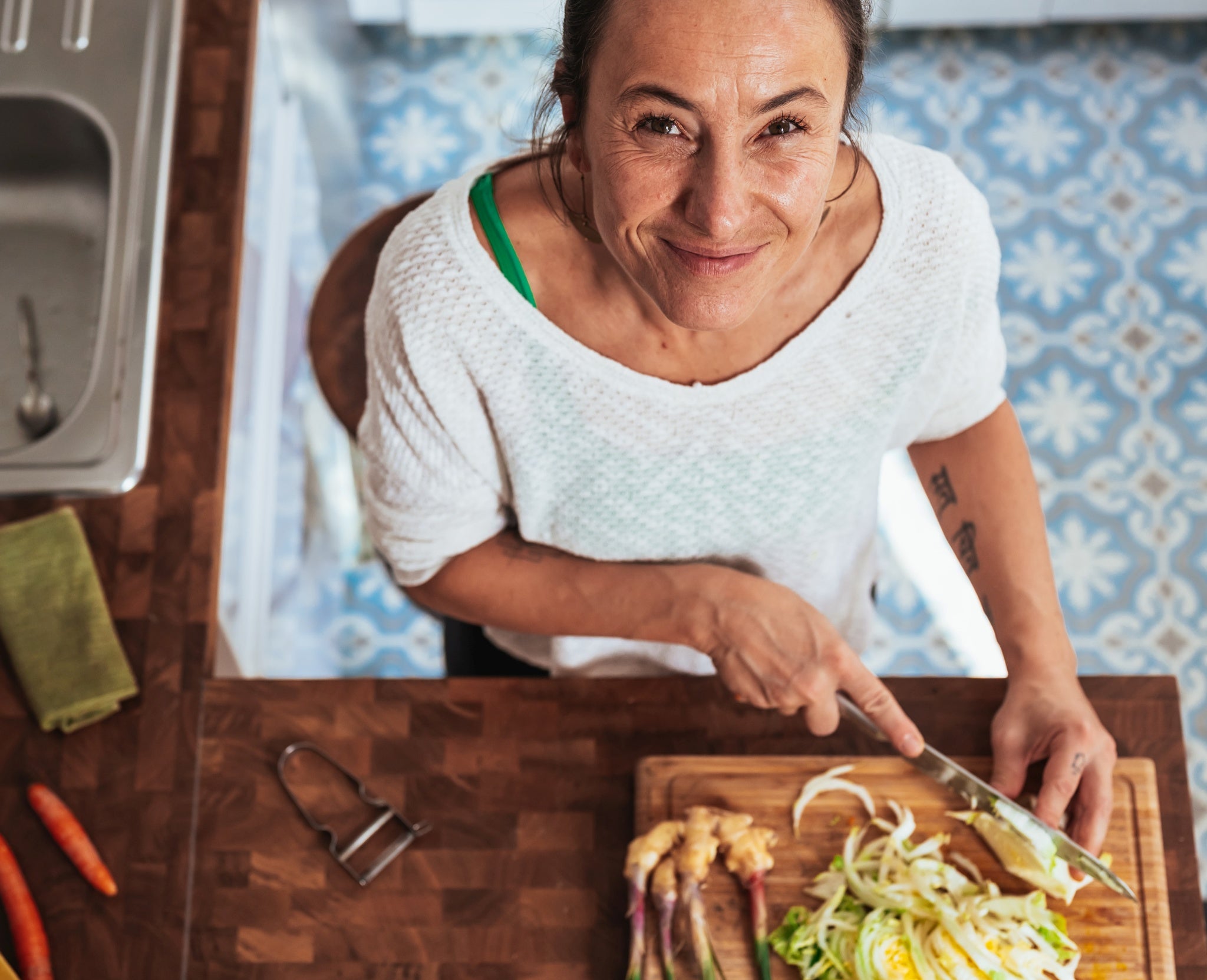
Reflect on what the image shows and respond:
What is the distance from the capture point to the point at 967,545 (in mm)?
1223

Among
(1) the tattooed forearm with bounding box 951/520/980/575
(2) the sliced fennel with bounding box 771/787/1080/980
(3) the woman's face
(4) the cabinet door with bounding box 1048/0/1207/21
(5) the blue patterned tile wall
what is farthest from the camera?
(4) the cabinet door with bounding box 1048/0/1207/21

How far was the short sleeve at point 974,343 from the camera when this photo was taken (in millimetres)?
1052

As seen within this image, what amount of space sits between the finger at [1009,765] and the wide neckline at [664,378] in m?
0.41

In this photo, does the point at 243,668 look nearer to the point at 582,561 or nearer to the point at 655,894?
the point at 582,561

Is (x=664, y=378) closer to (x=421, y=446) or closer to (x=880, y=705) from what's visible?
(x=421, y=446)

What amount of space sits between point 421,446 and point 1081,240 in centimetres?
205

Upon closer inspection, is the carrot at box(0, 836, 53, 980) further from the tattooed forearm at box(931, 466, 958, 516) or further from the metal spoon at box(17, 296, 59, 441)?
the tattooed forearm at box(931, 466, 958, 516)

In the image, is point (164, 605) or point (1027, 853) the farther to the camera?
point (164, 605)

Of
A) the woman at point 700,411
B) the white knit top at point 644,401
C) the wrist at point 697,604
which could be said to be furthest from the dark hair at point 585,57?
the wrist at point 697,604

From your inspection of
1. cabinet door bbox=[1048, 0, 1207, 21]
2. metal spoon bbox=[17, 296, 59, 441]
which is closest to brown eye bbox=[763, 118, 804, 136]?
metal spoon bbox=[17, 296, 59, 441]

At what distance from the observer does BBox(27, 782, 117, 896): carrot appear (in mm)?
1090

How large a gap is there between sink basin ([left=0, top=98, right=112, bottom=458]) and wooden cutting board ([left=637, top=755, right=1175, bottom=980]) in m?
0.95

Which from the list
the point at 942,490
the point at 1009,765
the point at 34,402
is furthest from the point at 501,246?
the point at 34,402

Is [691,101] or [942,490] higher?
[691,101]
